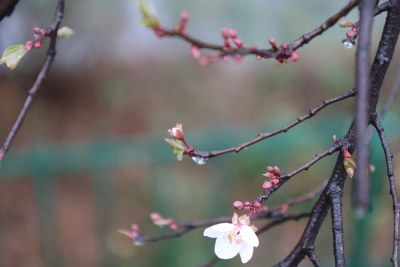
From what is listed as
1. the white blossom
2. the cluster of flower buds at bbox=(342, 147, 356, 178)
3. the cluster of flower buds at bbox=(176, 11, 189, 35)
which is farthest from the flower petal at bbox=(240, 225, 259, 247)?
the cluster of flower buds at bbox=(176, 11, 189, 35)

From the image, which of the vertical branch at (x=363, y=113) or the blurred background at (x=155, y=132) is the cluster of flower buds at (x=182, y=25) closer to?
the vertical branch at (x=363, y=113)

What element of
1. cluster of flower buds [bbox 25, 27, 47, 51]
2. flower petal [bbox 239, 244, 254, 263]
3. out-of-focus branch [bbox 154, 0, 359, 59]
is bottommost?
flower petal [bbox 239, 244, 254, 263]

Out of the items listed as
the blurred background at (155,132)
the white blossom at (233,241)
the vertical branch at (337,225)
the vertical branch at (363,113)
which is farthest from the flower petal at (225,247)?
the blurred background at (155,132)

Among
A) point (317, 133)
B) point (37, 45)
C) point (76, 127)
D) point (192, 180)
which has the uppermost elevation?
point (76, 127)

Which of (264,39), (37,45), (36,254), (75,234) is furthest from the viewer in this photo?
(264,39)

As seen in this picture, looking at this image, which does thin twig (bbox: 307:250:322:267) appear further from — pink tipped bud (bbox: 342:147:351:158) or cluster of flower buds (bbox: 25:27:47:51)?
cluster of flower buds (bbox: 25:27:47:51)

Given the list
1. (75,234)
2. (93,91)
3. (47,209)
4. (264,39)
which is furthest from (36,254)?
(264,39)

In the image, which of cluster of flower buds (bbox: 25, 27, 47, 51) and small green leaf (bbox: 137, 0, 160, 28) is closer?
small green leaf (bbox: 137, 0, 160, 28)

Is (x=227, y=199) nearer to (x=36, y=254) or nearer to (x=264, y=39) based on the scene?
(x=36, y=254)
